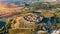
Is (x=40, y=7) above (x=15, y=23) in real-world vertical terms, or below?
above

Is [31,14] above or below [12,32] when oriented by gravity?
above

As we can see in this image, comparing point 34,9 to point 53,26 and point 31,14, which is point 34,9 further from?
point 53,26

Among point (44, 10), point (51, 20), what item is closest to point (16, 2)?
point (44, 10)

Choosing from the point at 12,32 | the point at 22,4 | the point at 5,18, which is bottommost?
the point at 12,32

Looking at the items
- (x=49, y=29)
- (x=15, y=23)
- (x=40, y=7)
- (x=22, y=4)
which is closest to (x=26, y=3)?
(x=22, y=4)

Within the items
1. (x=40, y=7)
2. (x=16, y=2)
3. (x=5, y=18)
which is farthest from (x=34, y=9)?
(x=5, y=18)

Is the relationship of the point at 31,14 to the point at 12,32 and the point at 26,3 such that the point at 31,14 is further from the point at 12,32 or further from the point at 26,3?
the point at 12,32

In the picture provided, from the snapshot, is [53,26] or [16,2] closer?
[53,26]

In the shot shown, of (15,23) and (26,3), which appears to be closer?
(15,23)
